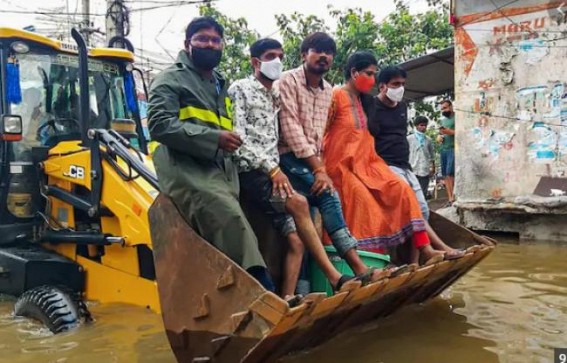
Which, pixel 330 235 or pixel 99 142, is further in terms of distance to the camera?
pixel 99 142

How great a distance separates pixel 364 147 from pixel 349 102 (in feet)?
1.13

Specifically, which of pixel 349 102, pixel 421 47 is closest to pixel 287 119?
pixel 349 102

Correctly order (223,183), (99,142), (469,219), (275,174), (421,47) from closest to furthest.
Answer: (223,183)
(275,174)
(99,142)
(469,219)
(421,47)

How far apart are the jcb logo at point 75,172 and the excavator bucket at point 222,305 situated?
5.88 feet

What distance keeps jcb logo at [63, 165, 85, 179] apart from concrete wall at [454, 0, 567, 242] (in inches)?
234

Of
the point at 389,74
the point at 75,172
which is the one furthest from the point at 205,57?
the point at 75,172

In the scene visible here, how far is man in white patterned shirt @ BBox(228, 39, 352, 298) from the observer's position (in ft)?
11.5

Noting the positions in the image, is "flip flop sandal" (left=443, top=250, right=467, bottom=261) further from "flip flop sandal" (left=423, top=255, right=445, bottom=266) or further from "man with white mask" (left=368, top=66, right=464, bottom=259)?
"man with white mask" (left=368, top=66, right=464, bottom=259)

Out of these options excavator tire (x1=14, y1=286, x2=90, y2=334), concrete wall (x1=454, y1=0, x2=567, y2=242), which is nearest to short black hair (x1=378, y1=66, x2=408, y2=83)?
excavator tire (x1=14, y1=286, x2=90, y2=334)

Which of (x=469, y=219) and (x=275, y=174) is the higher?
(x=275, y=174)

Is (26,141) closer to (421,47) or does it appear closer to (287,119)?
(287,119)

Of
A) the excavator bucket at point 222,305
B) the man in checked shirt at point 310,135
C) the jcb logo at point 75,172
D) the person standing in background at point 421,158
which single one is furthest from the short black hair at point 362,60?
the person standing in background at point 421,158

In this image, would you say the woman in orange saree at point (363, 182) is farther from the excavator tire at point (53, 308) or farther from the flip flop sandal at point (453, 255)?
the excavator tire at point (53, 308)

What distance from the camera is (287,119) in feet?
12.5
